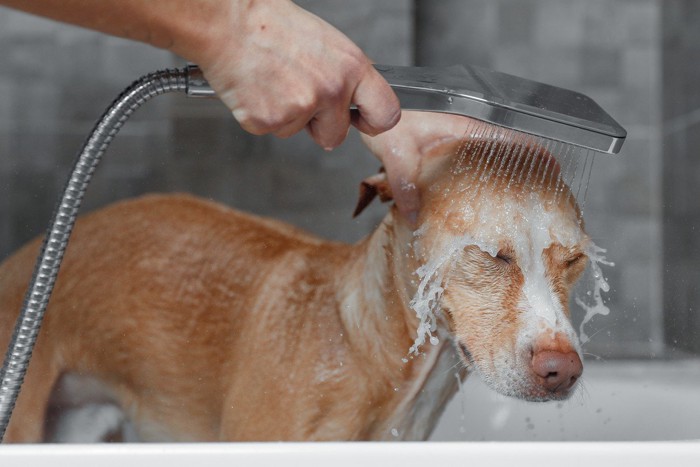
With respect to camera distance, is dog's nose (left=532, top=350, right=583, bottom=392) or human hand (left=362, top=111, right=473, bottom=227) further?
human hand (left=362, top=111, right=473, bottom=227)

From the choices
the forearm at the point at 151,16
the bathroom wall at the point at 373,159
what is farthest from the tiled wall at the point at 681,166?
the forearm at the point at 151,16

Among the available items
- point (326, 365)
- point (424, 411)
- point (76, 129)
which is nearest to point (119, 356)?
point (326, 365)

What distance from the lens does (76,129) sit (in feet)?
4.58

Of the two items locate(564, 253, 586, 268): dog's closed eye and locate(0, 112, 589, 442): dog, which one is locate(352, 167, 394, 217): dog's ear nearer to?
locate(0, 112, 589, 442): dog

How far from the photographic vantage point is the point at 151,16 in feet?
2.00

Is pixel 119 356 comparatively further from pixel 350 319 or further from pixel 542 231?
pixel 542 231

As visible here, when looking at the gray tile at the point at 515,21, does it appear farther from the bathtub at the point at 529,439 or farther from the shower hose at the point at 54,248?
the shower hose at the point at 54,248

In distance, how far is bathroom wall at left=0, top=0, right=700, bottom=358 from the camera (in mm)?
1365

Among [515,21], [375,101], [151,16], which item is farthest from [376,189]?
[515,21]

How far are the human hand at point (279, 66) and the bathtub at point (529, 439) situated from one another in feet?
0.84

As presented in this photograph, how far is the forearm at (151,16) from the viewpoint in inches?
23.7

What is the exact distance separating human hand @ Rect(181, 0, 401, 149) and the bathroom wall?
1.94 ft

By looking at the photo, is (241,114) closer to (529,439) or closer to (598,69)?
(529,439)

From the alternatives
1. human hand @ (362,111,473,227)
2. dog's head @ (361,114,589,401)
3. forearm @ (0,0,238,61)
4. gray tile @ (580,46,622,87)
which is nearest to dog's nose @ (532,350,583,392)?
dog's head @ (361,114,589,401)
